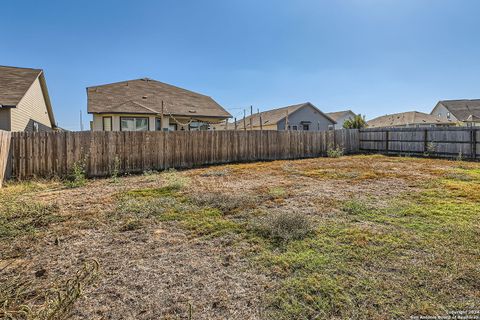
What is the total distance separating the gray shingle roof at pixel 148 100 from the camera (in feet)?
46.0

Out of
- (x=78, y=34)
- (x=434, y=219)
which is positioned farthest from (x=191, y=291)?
(x=78, y=34)

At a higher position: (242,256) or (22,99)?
(22,99)

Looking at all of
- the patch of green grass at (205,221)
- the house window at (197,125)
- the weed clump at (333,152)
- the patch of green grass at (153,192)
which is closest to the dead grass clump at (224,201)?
the patch of green grass at (205,221)

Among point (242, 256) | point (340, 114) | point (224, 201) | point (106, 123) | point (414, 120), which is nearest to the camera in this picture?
point (242, 256)

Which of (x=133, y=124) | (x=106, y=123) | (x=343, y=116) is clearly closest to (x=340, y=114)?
(x=343, y=116)

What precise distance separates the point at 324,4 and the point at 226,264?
10.5m

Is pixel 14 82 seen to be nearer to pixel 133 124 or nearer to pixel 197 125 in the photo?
pixel 133 124

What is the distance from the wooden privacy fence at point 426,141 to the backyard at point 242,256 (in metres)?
8.38

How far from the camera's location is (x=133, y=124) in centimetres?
1410

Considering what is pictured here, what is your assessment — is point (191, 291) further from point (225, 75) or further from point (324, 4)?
point (225, 75)

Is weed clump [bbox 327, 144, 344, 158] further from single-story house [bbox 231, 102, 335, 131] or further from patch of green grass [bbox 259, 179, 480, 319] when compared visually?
single-story house [bbox 231, 102, 335, 131]

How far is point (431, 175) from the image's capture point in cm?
747

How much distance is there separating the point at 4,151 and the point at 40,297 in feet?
21.7

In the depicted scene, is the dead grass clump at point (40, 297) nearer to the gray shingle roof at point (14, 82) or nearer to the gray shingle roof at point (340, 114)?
the gray shingle roof at point (14, 82)
